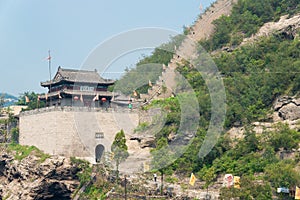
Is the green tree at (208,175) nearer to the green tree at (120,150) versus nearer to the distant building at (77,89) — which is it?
the green tree at (120,150)

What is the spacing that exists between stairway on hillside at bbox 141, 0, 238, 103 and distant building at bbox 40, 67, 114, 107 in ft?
12.6

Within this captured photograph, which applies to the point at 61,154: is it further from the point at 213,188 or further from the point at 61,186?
the point at 213,188

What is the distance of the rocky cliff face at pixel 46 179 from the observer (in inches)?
1527

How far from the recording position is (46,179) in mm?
38688

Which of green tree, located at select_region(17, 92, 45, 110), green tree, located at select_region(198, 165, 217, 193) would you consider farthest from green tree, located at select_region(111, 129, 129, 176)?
green tree, located at select_region(17, 92, 45, 110)

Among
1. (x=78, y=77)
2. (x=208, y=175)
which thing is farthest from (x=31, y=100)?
(x=208, y=175)

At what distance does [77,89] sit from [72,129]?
4314mm

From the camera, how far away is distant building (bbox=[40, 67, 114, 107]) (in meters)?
43.8

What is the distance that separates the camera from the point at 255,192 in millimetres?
28859

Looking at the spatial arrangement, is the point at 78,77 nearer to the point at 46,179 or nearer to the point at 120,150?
the point at 46,179

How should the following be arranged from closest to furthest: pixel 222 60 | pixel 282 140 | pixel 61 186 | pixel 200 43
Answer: pixel 282 140
pixel 61 186
pixel 222 60
pixel 200 43

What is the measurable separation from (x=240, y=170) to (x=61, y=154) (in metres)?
13.3

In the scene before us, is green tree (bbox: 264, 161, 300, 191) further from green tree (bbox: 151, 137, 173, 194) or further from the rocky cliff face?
the rocky cliff face

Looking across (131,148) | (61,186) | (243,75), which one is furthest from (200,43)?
(61,186)
